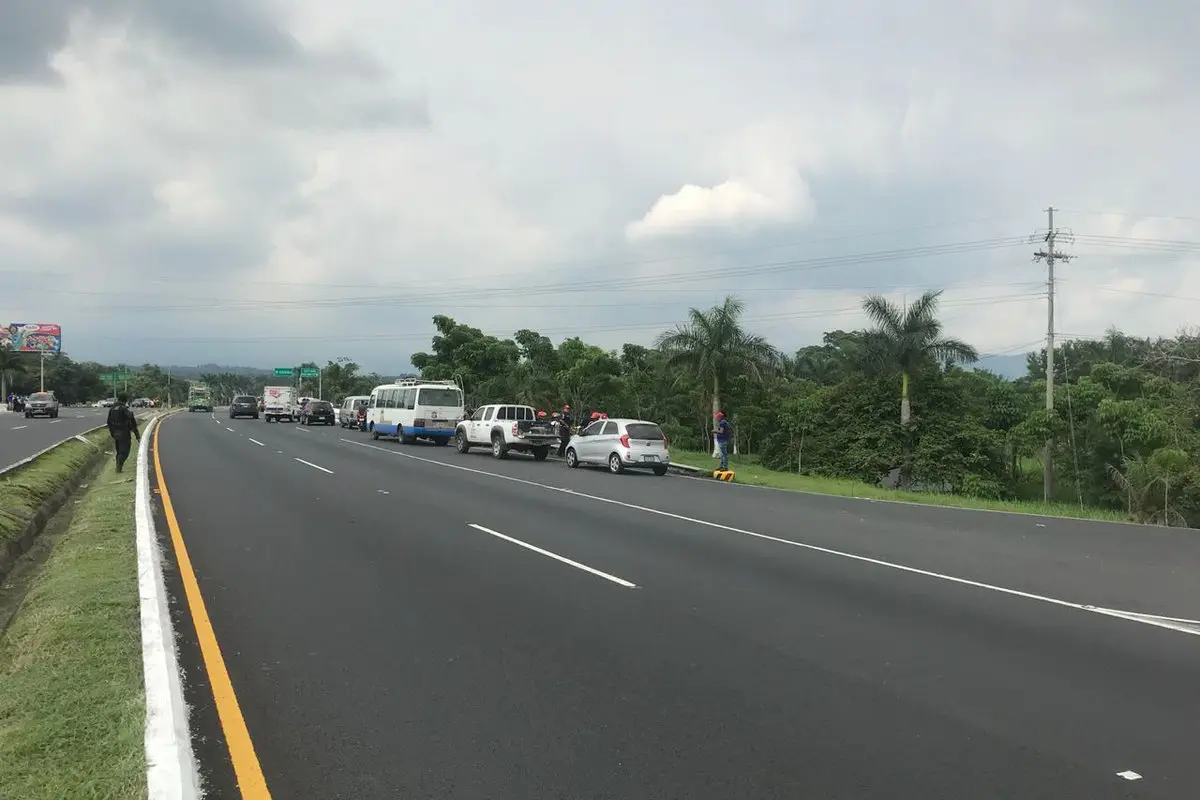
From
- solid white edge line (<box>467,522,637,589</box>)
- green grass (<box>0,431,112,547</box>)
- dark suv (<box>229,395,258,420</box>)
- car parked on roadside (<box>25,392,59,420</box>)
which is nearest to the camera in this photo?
solid white edge line (<box>467,522,637,589</box>)

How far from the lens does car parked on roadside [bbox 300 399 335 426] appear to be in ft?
A: 178

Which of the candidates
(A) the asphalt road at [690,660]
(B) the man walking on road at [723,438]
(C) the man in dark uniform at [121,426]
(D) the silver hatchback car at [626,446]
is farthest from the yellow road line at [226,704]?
(B) the man walking on road at [723,438]

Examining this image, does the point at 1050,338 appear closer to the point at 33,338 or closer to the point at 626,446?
the point at 626,446

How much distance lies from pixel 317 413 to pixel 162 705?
5134 centimetres

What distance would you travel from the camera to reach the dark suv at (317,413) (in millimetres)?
54375

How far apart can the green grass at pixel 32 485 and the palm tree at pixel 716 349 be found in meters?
21.9

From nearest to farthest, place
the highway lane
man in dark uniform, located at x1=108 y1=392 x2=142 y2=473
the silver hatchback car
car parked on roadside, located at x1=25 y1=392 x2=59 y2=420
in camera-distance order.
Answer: the highway lane → man in dark uniform, located at x1=108 y1=392 x2=142 y2=473 → the silver hatchback car → car parked on roadside, located at x1=25 y1=392 x2=59 y2=420

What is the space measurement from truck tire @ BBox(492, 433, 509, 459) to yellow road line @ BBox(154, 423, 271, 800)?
63.6 ft

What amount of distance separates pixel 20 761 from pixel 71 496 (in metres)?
14.9

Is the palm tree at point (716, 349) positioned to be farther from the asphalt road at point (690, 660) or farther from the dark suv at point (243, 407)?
the dark suv at point (243, 407)

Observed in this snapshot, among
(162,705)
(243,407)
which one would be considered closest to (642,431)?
(162,705)

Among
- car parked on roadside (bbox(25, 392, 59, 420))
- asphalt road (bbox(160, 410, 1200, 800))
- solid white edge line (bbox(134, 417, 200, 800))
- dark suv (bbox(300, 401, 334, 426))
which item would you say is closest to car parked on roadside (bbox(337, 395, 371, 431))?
dark suv (bbox(300, 401, 334, 426))

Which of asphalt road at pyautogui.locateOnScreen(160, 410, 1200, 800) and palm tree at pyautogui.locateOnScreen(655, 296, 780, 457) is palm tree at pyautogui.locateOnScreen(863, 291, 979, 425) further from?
asphalt road at pyautogui.locateOnScreen(160, 410, 1200, 800)

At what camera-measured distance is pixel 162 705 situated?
5105 mm
